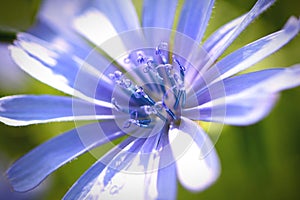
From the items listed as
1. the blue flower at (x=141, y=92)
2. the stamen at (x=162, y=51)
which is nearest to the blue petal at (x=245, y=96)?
the blue flower at (x=141, y=92)

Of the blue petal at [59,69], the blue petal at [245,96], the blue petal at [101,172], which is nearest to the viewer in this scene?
the blue petal at [245,96]

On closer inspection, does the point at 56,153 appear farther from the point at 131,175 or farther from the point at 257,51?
the point at 257,51

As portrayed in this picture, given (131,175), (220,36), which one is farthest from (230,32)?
(131,175)

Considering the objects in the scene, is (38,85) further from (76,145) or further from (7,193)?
(76,145)

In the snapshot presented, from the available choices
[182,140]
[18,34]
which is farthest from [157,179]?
[18,34]

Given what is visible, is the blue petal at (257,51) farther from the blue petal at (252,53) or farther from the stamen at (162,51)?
the stamen at (162,51)

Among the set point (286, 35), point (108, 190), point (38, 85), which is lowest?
point (108, 190)
